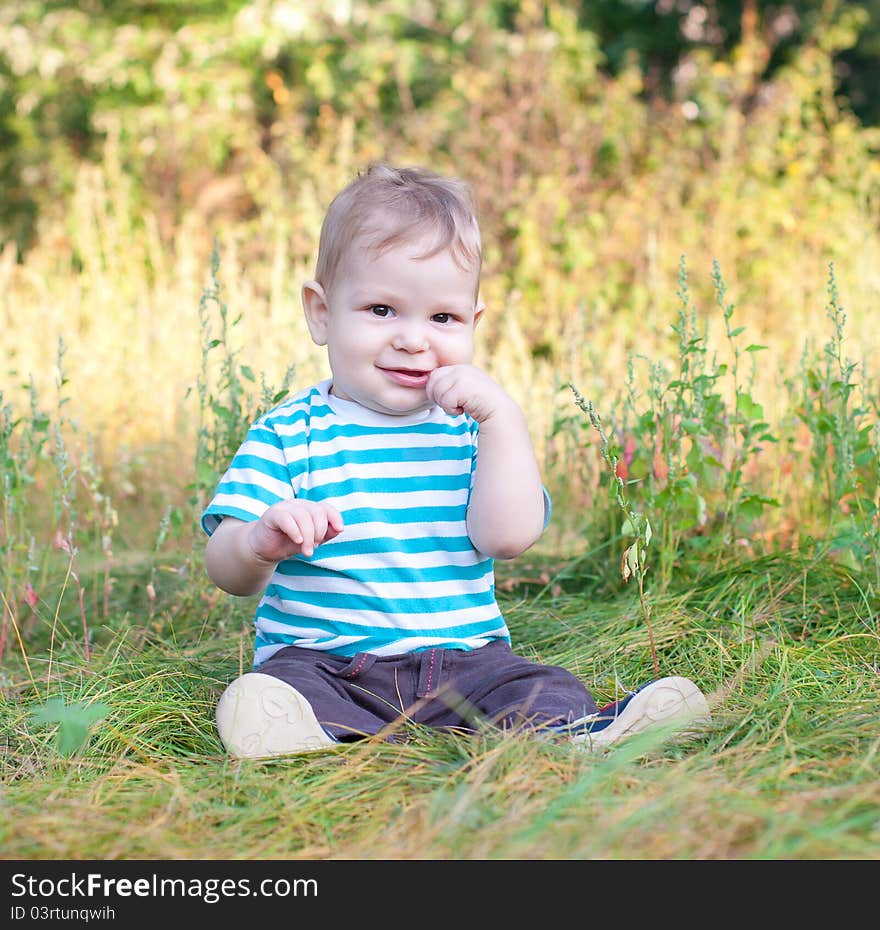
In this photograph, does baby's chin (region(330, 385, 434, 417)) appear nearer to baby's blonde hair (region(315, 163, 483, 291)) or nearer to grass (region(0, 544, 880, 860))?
baby's blonde hair (region(315, 163, 483, 291))

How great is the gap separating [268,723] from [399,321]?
0.79 metres

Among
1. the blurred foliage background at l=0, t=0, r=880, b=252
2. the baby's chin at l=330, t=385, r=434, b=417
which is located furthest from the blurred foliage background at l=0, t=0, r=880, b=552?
the baby's chin at l=330, t=385, r=434, b=417

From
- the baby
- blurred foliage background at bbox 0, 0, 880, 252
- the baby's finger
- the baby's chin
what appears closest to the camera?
the baby's finger

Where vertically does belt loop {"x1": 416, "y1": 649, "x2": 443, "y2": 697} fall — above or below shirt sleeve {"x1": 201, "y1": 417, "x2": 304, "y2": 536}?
below

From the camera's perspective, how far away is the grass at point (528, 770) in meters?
1.57

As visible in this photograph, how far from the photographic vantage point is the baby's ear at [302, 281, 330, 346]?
2.30m

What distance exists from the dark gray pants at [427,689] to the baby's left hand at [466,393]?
1.54 ft

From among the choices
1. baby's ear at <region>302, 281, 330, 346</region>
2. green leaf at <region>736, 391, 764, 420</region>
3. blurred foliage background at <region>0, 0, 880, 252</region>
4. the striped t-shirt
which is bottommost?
the striped t-shirt

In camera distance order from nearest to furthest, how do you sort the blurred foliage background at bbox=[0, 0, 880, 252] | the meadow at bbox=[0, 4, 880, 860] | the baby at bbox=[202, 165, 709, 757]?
the meadow at bbox=[0, 4, 880, 860]
the baby at bbox=[202, 165, 709, 757]
the blurred foliage background at bbox=[0, 0, 880, 252]

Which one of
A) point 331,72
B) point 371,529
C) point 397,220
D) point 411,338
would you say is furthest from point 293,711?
point 331,72

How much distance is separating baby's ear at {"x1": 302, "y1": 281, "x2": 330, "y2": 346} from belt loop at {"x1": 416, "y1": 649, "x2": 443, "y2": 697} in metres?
0.66

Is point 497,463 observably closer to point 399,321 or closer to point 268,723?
point 399,321

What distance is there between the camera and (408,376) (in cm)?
223
